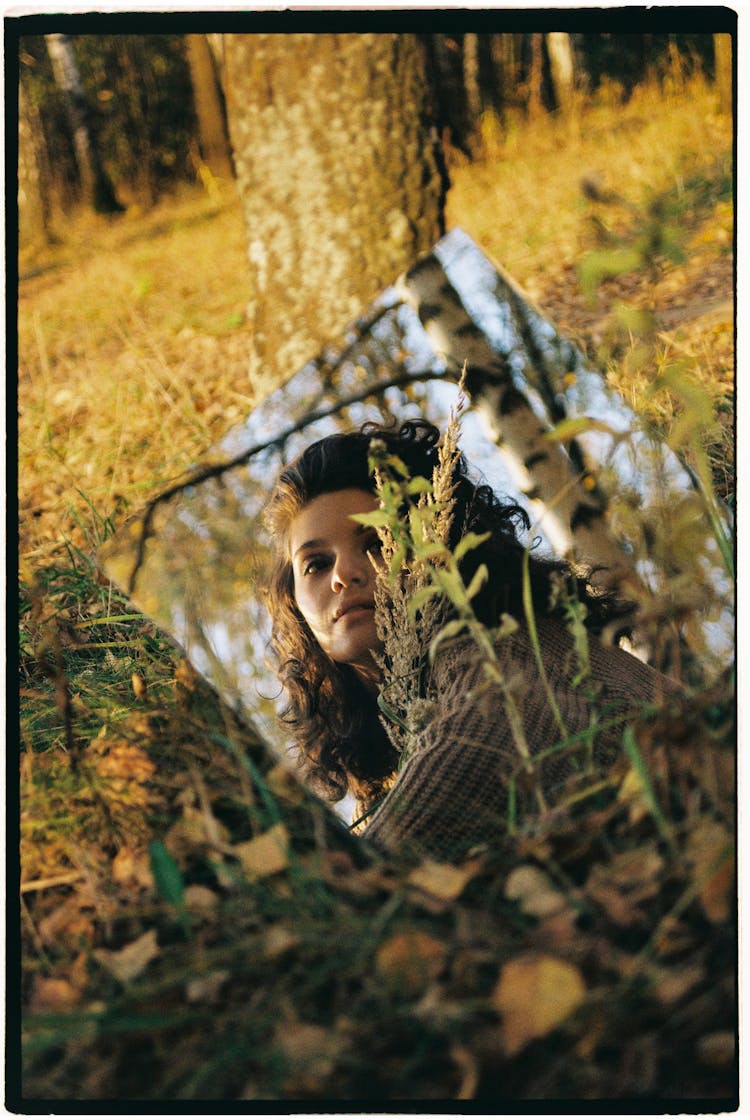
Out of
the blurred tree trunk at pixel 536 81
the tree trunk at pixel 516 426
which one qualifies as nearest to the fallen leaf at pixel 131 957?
the tree trunk at pixel 516 426

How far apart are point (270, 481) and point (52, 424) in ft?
5.52

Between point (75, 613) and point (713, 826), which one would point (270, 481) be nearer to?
point (75, 613)

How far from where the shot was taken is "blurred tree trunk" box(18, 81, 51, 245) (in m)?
8.13

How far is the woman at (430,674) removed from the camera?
1.59 meters

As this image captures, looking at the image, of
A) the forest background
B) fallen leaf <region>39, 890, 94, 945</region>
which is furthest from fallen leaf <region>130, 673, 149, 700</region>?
fallen leaf <region>39, 890, 94, 945</region>

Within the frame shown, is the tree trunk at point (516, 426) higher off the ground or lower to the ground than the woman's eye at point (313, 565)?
higher

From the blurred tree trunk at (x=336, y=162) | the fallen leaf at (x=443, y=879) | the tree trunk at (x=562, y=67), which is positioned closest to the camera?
the fallen leaf at (x=443, y=879)

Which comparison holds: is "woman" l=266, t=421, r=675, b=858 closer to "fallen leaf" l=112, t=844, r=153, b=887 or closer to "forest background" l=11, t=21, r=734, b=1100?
"forest background" l=11, t=21, r=734, b=1100

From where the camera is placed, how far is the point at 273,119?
10.1 feet

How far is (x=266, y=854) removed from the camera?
141 cm

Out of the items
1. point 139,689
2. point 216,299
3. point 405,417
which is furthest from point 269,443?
point 216,299

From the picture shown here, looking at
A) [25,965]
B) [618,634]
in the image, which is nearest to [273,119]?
[618,634]

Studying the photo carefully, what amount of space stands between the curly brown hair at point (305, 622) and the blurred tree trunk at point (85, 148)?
7.90 m

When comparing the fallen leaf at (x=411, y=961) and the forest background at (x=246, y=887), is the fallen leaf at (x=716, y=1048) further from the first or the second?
the fallen leaf at (x=411, y=961)
